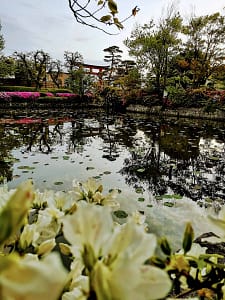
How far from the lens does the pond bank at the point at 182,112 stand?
37.9 feet

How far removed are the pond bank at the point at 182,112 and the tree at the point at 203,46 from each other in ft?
7.43

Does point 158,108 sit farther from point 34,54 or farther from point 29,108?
point 34,54

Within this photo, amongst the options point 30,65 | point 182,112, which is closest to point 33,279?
point 182,112

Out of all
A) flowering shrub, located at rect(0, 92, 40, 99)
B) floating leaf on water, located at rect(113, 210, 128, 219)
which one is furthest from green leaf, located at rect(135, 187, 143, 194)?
flowering shrub, located at rect(0, 92, 40, 99)

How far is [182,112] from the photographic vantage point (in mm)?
13305

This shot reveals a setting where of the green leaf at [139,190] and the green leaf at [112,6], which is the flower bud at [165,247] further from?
the green leaf at [139,190]

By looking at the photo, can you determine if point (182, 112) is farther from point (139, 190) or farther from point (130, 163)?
point (139, 190)

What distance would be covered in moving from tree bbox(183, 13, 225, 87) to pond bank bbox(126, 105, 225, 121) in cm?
227

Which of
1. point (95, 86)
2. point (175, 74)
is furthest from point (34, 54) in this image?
point (175, 74)

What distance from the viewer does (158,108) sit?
48.1ft

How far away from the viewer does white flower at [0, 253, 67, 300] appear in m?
0.14

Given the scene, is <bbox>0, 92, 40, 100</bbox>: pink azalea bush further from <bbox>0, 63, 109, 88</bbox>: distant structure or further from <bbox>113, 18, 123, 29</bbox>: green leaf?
<bbox>113, 18, 123, 29</bbox>: green leaf

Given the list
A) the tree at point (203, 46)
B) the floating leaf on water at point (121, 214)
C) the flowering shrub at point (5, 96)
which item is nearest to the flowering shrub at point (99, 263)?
the floating leaf on water at point (121, 214)

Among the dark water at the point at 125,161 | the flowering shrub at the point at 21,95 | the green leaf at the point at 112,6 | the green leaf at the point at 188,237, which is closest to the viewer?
the green leaf at the point at 188,237
